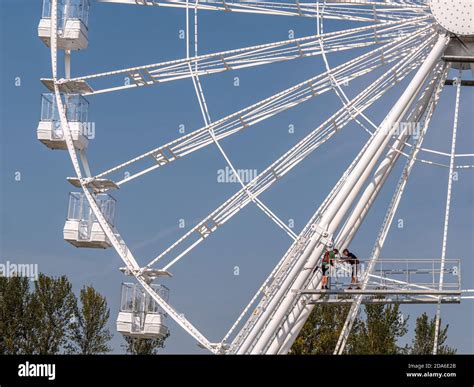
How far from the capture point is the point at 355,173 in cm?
2755

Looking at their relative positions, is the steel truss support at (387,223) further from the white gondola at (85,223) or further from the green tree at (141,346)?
the green tree at (141,346)

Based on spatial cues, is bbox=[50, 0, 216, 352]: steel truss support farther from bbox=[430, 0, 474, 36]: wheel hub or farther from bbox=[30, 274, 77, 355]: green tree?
bbox=[30, 274, 77, 355]: green tree

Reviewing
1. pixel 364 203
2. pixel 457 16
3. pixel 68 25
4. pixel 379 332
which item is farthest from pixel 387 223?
pixel 379 332

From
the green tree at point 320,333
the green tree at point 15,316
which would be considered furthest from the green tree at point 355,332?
the green tree at point 15,316

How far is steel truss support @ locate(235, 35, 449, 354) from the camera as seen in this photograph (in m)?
27.0

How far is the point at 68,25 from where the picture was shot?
29.6m

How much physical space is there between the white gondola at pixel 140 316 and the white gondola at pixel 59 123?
152 inches

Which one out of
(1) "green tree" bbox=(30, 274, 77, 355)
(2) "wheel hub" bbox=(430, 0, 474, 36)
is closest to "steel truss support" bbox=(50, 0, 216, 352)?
(2) "wheel hub" bbox=(430, 0, 474, 36)

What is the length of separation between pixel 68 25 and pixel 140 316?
24.6 ft

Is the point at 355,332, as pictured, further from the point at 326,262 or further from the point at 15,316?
the point at 326,262

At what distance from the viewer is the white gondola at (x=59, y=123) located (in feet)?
95.4
